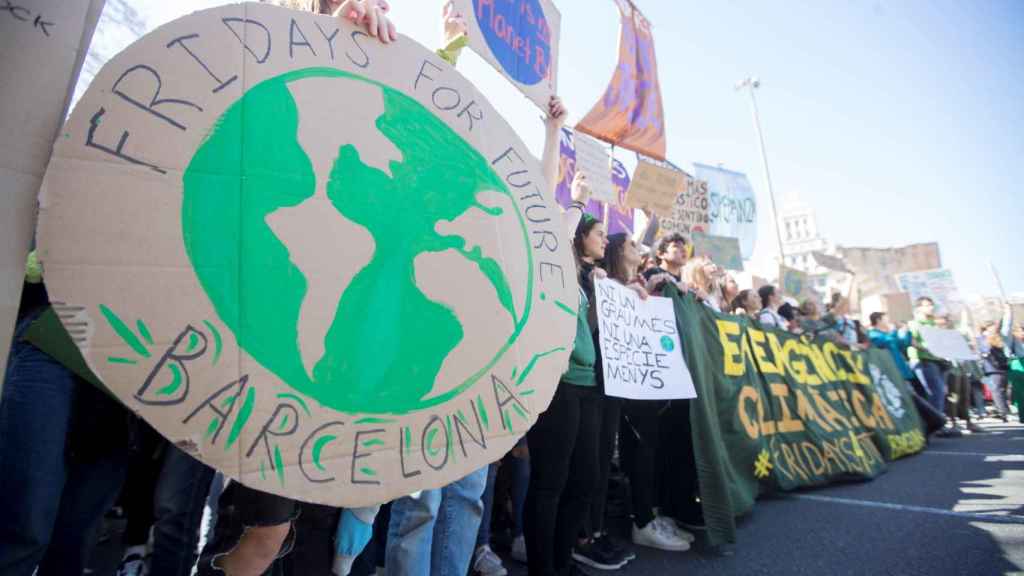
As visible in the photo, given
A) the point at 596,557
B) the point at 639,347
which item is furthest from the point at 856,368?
the point at 596,557

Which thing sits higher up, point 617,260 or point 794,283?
point 794,283

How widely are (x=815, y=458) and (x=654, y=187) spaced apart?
288cm

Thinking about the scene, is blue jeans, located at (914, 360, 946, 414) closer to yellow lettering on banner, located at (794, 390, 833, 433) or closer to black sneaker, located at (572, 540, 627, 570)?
yellow lettering on banner, located at (794, 390, 833, 433)

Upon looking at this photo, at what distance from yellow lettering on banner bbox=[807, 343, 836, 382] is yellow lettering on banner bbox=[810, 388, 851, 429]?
0.28 m

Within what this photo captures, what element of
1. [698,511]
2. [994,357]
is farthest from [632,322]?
[994,357]

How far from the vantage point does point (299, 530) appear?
2.71 m

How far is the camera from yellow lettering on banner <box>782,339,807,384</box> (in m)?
3.84

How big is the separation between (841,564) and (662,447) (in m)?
1.02

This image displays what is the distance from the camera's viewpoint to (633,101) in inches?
211

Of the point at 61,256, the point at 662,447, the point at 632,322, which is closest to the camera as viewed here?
the point at 61,256

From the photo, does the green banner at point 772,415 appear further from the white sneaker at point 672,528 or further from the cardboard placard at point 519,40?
the cardboard placard at point 519,40

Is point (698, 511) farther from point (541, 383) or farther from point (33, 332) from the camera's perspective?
point (33, 332)

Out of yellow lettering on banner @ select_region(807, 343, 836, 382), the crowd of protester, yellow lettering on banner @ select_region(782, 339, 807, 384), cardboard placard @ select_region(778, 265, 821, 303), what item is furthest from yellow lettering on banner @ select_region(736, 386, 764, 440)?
cardboard placard @ select_region(778, 265, 821, 303)

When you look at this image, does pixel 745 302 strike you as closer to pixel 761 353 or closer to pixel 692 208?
pixel 761 353
